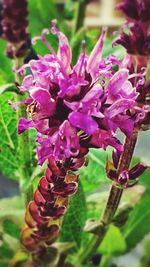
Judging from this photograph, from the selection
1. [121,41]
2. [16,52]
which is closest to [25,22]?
[16,52]

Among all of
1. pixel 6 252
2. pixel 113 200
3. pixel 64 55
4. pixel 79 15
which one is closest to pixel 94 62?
pixel 64 55

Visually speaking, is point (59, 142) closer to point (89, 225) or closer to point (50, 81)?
point (50, 81)

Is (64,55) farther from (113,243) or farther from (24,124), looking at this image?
(113,243)

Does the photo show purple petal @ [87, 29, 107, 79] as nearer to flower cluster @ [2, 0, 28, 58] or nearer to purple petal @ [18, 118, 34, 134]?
purple petal @ [18, 118, 34, 134]

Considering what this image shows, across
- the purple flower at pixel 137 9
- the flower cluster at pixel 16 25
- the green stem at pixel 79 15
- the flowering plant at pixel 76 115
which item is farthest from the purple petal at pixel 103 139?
the green stem at pixel 79 15

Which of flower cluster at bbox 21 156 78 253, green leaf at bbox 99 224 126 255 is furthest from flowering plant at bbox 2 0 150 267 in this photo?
green leaf at bbox 99 224 126 255

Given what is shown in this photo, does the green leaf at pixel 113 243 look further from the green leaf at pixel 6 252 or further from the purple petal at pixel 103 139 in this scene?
the purple petal at pixel 103 139
